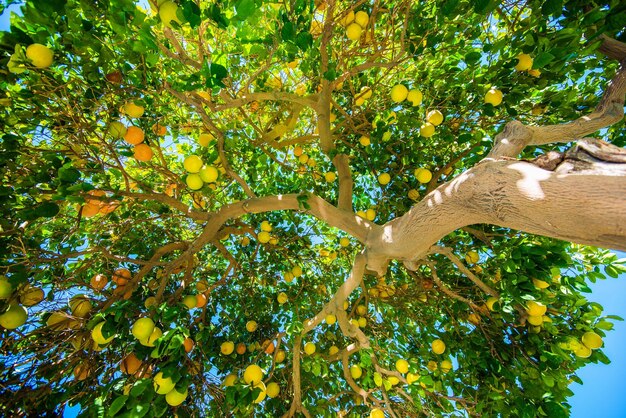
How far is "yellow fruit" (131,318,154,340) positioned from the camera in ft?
6.43

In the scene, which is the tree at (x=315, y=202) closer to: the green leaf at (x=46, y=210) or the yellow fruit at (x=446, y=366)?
the green leaf at (x=46, y=210)

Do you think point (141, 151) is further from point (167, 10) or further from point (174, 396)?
point (174, 396)

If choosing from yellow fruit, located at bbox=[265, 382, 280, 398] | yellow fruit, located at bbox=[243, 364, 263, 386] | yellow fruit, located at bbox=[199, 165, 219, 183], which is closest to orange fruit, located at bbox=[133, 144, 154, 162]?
yellow fruit, located at bbox=[199, 165, 219, 183]

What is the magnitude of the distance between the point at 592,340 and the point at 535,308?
1.77ft

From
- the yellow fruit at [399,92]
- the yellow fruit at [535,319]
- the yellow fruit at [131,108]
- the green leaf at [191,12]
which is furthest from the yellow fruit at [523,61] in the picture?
the yellow fruit at [131,108]

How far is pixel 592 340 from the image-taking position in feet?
7.30

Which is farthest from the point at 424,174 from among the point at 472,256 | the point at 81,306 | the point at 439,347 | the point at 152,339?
the point at 81,306

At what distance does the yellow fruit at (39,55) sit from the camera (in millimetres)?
1622

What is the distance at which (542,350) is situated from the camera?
91.7 inches

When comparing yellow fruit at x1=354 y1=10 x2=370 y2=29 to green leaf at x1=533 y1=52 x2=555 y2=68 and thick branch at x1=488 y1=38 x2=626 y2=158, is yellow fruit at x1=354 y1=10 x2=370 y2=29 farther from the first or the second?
thick branch at x1=488 y1=38 x2=626 y2=158

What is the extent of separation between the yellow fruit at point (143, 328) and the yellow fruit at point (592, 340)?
3179 millimetres

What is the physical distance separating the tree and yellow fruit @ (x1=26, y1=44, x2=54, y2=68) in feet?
0.04

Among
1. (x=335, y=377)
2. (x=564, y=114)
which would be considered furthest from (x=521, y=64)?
(x=335, y=377)

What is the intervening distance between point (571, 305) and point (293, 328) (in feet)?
7.39
